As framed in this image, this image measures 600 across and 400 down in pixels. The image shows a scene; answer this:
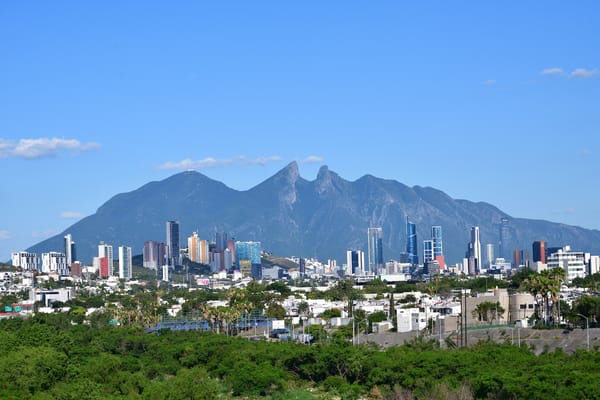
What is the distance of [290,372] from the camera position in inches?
2174

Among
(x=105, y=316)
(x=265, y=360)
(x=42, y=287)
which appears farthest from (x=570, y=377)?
(x=42, y=287)

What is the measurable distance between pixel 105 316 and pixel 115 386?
164 feet

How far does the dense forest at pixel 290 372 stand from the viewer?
40594mm

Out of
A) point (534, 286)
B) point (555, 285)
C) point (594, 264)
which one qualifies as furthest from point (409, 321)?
point (594, 264)

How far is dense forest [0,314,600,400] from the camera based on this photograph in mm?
40594

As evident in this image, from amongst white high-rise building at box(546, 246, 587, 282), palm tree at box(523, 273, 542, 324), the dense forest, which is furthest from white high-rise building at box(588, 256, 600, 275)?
the dense forest

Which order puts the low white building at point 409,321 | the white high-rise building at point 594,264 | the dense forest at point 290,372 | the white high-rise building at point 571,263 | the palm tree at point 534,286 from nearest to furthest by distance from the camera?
1. the dense forest at point 290,372
2. the palm tree at point 534,286
3. the low white building at point 409,321
4. the white high-rise building at point 571,263
5. the white high-rise building at point 594,264

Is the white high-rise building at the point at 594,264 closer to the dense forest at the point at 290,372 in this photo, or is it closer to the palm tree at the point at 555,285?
the palm tree at the point at 555,285

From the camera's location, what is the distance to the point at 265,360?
56.0 meters

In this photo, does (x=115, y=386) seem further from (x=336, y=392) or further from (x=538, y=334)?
(x=538, y=334)

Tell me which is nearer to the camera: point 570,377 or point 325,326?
point 570,377

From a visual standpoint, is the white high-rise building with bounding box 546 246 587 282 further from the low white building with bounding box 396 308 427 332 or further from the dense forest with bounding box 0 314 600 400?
the dense forest with bounding box 0 314 600 400

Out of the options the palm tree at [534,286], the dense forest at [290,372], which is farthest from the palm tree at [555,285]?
the dense forest at [290,372]

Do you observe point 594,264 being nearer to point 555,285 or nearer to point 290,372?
point 555,285
